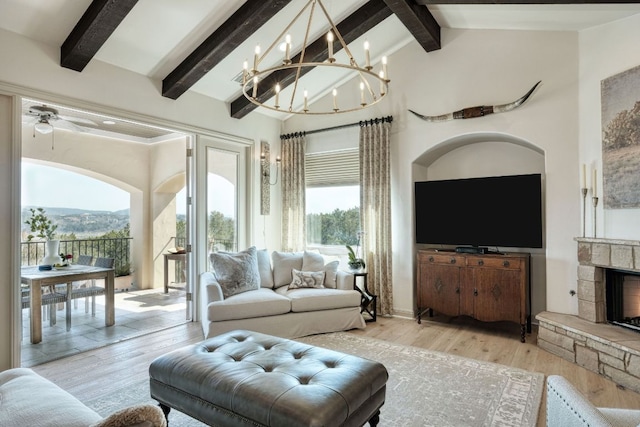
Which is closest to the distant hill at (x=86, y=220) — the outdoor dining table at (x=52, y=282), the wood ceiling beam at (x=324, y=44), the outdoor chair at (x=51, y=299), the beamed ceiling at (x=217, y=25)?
the outdoor chair at (x=51, y=299)

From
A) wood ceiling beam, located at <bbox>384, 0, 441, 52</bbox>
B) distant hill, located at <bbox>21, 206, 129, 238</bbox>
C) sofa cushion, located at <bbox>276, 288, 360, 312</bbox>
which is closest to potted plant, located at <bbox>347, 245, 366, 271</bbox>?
sofa cushion, located at <bbox>276, 288, 360, 312</bbox>

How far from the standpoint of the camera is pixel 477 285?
4.26 m

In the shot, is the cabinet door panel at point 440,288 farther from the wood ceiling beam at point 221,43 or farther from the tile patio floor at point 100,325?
the wood ceiling beam at point 221,43

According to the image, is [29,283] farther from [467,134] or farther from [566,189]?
[566,189]

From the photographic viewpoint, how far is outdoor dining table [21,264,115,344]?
3.95m

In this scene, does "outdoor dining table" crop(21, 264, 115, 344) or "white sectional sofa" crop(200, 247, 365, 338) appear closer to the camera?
"white sectional sofa" crop(200, 247, 365, 338)

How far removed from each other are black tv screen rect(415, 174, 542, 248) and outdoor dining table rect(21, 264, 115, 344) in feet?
13.3

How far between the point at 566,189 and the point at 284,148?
155 inches

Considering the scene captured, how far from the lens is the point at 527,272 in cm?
402

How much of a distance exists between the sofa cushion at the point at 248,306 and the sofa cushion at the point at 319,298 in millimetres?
119

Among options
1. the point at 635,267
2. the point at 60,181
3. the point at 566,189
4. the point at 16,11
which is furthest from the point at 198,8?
the point at 60,181

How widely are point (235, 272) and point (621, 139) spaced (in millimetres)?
4064

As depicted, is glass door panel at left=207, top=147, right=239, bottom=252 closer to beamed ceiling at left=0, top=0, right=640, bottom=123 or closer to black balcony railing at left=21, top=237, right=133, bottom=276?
beamed ceiling at left=0, top=0, right=640, bottom=123

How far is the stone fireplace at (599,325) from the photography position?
9.65 ft
